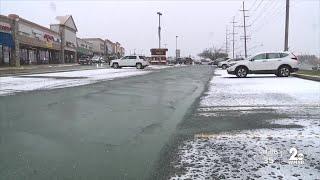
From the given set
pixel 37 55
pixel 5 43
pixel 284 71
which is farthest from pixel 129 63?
pixel 284 71

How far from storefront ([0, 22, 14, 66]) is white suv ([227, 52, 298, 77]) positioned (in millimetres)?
35708

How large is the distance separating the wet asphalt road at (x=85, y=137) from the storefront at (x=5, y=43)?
44.3 m

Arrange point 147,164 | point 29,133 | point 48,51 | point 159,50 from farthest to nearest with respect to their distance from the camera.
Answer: point 159,50, point 48,51, point 29,133, point 147,164

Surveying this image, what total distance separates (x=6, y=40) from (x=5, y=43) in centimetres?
53

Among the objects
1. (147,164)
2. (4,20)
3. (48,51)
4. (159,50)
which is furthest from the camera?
(159,50)

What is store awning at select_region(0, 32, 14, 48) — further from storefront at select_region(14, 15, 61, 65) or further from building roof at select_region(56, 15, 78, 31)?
building roof at select_region(56, 15, 78, 31)

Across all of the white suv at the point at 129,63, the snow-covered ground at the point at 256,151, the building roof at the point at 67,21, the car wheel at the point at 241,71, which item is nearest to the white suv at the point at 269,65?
the car wheel at the point at 241,71

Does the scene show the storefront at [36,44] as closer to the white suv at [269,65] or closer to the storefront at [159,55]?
the storefront at [159,55]

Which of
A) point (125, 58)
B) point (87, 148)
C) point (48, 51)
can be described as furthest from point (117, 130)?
point (48, 51)

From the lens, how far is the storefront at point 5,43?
5532 cm

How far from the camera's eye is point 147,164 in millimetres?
6270

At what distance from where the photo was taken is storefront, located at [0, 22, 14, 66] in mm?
55322

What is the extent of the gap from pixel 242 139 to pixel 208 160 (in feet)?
5.03

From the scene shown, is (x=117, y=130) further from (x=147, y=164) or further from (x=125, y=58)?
(x=125, y=58)
